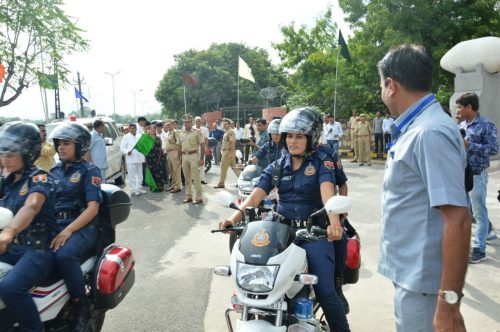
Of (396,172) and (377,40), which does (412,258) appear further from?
(377,40)

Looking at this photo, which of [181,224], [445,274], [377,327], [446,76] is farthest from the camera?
[446,76]

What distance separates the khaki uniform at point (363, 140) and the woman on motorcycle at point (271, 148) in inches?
334

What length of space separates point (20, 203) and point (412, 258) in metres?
2.50

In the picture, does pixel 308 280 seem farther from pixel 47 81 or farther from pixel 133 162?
pixel 47 81

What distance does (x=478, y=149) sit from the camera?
5.10 meters

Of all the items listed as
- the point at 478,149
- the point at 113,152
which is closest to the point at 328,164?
the point at 478,149

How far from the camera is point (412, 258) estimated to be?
5.98ft

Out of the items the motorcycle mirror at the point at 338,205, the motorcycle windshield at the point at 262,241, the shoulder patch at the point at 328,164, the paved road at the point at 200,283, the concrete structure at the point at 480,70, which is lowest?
the paved road at the point at 200,283

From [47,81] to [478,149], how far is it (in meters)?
17.4

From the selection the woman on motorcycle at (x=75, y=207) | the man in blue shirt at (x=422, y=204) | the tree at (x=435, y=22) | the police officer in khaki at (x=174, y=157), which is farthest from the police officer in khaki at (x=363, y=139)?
the man in blue shirt at (x=422, y=204)

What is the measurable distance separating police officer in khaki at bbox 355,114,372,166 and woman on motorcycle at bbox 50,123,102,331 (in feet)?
39.6

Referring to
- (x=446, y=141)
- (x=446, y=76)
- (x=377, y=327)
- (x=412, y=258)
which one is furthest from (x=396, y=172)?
(x=446, y=76)

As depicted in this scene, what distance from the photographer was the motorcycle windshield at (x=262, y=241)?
2.40 meters

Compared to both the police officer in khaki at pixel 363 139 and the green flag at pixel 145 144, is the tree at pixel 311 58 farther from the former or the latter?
the green flag at pixel 145 144
